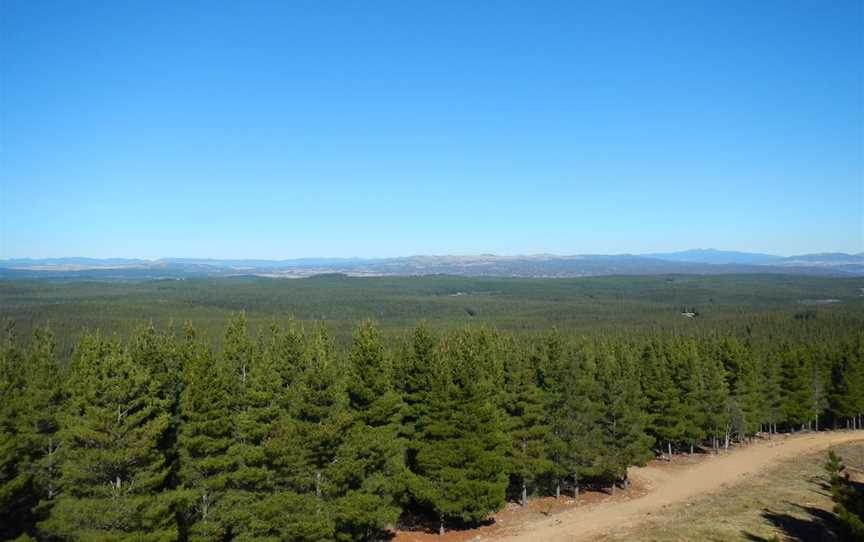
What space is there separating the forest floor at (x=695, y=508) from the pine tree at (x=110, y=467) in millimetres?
17468

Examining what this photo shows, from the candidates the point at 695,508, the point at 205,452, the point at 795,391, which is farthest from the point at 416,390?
the point at 795,391

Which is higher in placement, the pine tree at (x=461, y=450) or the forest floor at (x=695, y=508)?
the pine tree at (x=461, y=450)

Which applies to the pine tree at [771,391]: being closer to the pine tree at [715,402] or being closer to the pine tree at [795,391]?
the pine tree at [795,391]

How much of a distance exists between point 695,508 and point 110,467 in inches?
1413

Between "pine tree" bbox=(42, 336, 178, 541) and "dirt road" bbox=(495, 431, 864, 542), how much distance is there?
20909 mm

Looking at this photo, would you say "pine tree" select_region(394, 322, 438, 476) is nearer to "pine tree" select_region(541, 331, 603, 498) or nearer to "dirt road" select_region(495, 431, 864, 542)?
"dirt road" select_region(495, 431, 864, 542)

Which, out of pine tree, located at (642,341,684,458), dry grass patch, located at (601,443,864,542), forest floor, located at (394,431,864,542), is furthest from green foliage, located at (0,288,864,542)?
dry grass patch, located at (601,443,864,542)

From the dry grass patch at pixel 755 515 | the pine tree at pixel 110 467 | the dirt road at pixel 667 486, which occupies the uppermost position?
the pine tree at pixel 110 467

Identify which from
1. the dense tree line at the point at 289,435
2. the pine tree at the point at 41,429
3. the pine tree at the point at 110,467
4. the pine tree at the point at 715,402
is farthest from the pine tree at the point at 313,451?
the pine tree at the point at 715,402

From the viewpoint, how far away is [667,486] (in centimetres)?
4888

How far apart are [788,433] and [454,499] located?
196 ft

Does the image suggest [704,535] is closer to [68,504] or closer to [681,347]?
[68,504]

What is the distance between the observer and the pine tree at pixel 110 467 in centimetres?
2341

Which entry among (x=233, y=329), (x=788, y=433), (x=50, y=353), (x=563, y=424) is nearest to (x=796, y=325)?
(x=788, y=433)
